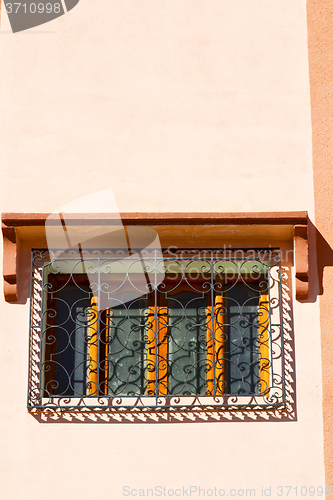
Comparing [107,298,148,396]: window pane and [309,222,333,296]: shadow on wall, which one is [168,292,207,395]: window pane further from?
[309,222,333,296]: shadow on wall

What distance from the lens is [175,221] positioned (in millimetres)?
4984

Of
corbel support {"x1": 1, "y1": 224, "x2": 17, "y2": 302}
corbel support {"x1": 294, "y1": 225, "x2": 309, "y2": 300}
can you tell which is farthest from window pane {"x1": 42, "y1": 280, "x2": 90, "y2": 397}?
corbel support {"x1": 294, "y1": 225, "x2": 309, "y2": 300}

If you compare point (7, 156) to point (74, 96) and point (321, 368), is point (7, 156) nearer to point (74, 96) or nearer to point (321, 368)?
point (74, 96)

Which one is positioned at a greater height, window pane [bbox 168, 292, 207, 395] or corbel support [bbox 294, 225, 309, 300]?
corbel support [bbox 294, 225, 309, 300]

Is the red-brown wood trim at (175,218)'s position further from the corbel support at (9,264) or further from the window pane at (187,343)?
the window pane at (187,343)

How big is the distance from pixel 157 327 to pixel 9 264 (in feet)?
3.96

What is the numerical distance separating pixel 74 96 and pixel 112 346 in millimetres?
1982

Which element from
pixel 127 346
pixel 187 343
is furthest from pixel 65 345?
pixel 187 343

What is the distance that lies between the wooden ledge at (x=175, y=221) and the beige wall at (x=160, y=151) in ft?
0.67

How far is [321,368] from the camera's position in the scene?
4.97m

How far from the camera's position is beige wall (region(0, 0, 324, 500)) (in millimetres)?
4832

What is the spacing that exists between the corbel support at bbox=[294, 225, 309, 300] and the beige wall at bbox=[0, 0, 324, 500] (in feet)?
0.42

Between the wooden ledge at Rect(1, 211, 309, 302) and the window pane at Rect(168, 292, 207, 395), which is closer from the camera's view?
the wooden ledge at Rect(1, 211, 309, 302)

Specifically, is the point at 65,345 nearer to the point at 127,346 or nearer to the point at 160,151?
the point at 127,346
